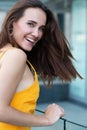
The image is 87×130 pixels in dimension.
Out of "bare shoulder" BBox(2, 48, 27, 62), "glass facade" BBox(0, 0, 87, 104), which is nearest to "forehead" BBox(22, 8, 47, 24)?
"bare shoulder" BBox(2, 48, 27, 62)

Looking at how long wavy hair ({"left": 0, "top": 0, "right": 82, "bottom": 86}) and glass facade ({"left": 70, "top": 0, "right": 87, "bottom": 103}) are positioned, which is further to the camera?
glass facade ({"left": 70, "top": 0, "right": 87, "bottom": 103})

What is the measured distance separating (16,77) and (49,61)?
0.46 meters

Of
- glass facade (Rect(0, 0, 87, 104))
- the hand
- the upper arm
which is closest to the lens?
the upper arm

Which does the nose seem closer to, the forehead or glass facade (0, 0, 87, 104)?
the forehead

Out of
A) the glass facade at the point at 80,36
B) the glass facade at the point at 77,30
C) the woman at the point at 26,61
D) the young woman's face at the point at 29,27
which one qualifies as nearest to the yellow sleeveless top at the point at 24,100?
the woman at the point at 26,61

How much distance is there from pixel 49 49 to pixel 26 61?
23 centimetres

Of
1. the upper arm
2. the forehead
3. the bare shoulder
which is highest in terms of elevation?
the forehead

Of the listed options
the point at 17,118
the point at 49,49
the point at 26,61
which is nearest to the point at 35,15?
the point at 26,61

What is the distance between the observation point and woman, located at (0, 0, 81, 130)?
4.14ft

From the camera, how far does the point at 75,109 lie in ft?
23.4

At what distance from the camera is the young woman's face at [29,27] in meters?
1.40

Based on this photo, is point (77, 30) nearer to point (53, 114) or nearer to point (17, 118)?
point (53, 114)

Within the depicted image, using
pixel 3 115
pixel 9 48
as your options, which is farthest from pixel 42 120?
pixel 9 48

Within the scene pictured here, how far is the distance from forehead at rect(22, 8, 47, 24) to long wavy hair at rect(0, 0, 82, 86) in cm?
2
